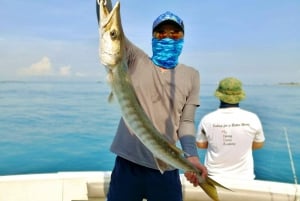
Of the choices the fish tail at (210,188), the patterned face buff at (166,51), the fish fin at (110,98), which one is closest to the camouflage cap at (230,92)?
the patterned face buff at (166,51)

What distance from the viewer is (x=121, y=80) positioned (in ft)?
5.37

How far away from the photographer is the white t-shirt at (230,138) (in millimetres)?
3834

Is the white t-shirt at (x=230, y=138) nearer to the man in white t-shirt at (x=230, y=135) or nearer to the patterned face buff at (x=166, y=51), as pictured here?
the man in white t-shirt at (x=230, y=135)

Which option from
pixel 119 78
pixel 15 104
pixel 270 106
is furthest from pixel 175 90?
pixel 15 104

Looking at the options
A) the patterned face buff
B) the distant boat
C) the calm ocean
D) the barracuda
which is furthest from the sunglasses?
the calm ocean

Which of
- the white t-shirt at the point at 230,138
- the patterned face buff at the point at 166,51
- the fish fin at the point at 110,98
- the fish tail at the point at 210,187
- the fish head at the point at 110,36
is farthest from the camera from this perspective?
the white t-shirt at the point at 230,138

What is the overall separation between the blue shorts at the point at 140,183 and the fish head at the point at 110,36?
0.89m

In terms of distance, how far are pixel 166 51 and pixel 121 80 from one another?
0.74 metres

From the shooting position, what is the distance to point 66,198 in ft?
12.9

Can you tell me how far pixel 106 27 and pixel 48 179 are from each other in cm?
272

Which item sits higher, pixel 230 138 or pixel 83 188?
pixel 230 138

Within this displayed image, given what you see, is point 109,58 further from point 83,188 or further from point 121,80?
point 83,188

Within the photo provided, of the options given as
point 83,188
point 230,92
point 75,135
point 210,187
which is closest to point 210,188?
point 210,187

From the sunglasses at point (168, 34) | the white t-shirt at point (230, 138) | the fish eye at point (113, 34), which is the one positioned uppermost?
the fish eye at point (113, 34)
